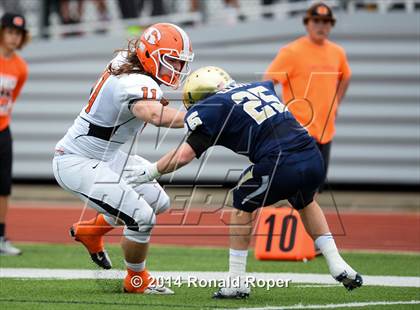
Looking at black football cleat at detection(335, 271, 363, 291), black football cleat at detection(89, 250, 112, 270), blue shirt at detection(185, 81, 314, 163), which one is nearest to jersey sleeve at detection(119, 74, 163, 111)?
blue shirt at detection(185, 81, 314, 163)

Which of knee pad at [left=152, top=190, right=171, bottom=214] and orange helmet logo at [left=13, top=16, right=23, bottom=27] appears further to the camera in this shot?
orange helmet logo at [left=13, top=16, right=23, bottom=27]

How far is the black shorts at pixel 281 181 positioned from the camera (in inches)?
233

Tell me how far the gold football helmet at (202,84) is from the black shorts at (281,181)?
1.75 feet

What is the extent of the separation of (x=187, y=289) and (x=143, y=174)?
3.46 feet

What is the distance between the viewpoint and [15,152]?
553 inches

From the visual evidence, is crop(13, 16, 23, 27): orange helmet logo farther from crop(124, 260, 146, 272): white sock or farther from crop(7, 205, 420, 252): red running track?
crop(124, 260, 146, 272): white sock

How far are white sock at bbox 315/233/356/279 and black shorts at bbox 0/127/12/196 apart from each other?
376 centimetres

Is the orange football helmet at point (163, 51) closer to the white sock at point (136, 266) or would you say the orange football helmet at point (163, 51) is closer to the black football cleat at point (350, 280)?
the white sock at point (136, 266)

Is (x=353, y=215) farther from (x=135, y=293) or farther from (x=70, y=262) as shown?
(x=135, y=293)

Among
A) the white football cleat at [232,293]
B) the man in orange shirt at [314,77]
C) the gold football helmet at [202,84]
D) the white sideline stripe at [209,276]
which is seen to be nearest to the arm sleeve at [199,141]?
the gold football helmet at [202,84]

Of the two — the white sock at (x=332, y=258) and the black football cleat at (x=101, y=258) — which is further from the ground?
the white sock at (x=332, y=258)

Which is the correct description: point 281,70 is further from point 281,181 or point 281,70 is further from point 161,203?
point 281,181

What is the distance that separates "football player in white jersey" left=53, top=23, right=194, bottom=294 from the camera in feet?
20.0

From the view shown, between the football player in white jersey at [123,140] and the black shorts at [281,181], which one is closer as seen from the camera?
the black shorts at [281,181]
